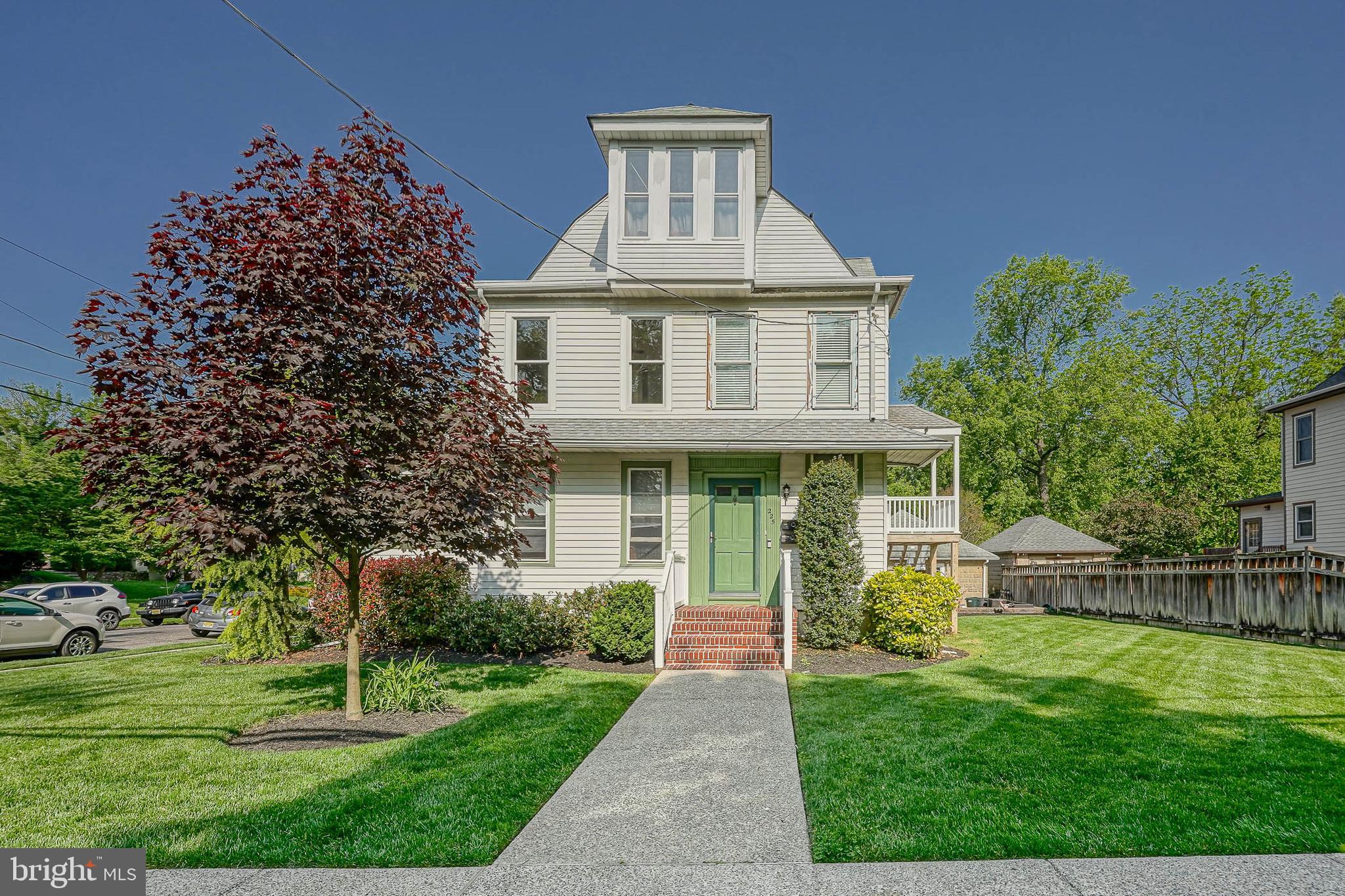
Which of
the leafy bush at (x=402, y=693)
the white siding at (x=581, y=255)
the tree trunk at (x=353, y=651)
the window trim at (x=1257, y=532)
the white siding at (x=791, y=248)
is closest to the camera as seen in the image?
the tree trunk at (x=353, y=651)

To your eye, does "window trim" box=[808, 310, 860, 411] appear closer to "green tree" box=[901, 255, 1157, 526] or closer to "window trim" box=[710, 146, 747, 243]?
"window trim" box=[710, 146, 747, 243]

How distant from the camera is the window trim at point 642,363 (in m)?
12.9

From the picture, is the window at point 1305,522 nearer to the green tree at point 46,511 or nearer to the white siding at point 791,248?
the white siding at point 791,248

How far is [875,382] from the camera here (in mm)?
12672

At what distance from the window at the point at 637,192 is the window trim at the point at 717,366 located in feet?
6.70

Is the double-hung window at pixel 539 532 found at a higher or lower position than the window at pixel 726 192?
lower

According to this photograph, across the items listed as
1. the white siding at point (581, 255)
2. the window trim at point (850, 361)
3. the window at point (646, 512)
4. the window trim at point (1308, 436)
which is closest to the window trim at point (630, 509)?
the window at point (646, 512)

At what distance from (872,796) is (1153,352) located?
38.1 metres

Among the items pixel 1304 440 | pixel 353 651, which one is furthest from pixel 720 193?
pixel 1304 440

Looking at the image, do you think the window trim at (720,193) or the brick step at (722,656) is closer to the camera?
the brick step at (722,656)

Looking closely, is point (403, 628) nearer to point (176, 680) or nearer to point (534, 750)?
point (176, 680)

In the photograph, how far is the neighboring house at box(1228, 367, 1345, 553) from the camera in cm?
2047

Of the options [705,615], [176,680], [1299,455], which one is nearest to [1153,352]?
[1299,455]

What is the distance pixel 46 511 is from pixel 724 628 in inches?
1249
